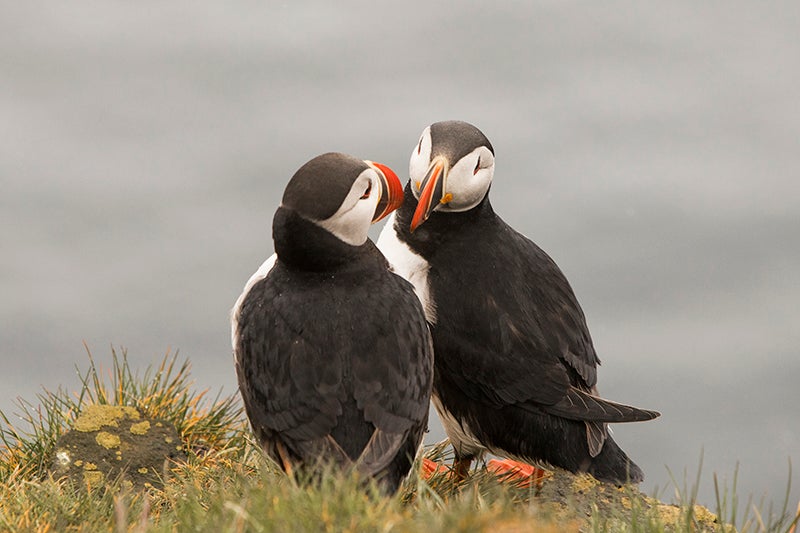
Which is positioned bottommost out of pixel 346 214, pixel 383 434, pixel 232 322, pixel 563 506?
pixel 563 506

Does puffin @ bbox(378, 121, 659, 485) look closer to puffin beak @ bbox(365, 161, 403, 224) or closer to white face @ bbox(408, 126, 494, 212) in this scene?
white face @ bbox(408, 126, 494, 212)

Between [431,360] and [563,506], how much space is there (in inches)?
60.1

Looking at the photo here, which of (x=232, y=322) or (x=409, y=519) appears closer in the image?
(x=409, y=519)

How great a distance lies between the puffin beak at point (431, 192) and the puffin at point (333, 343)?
1.13ft

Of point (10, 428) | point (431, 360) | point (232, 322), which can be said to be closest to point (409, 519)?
point (431, 360)

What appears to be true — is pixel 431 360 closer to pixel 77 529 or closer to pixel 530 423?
pixel 530 423

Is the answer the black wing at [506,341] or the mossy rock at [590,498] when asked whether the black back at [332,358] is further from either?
the mossy rock at [590,498]

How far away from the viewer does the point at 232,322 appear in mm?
5578

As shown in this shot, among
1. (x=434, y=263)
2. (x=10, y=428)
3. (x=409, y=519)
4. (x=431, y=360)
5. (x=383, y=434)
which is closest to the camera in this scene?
(x=409, y=519)

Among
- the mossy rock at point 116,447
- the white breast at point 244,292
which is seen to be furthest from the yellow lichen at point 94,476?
the white breast at point 244,292

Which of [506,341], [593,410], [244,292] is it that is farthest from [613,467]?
[244,292]

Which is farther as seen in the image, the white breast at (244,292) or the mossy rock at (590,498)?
the mossy rock at (590,498)

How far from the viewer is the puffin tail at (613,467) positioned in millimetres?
6320

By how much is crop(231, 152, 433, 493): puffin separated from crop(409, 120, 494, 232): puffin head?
0.44 m
